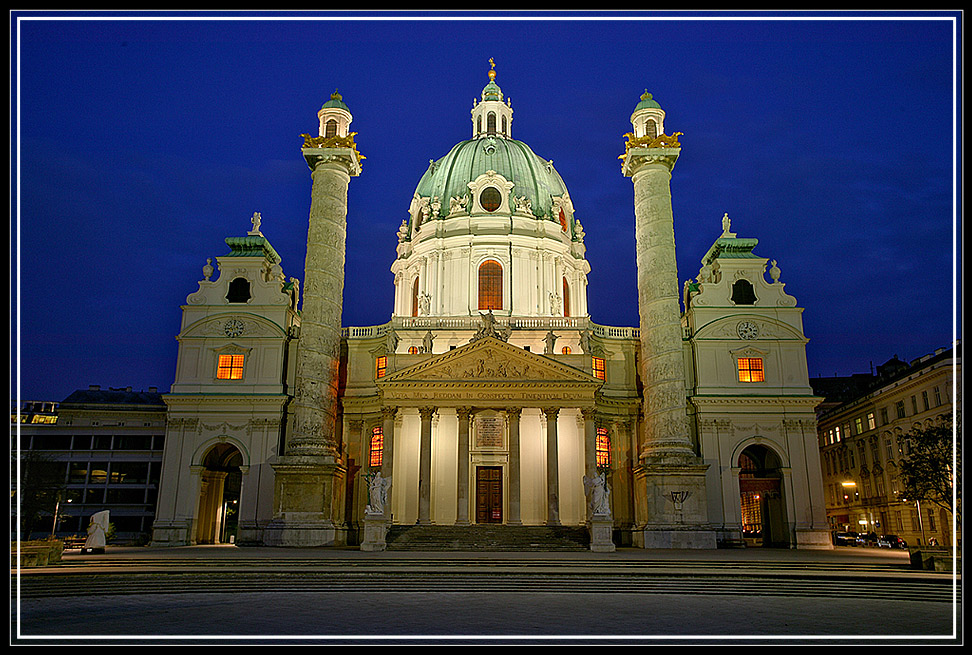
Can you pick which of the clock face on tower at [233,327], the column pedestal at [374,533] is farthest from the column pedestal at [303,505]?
the clock face on tower at [233,327]

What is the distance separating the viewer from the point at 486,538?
33.5 m

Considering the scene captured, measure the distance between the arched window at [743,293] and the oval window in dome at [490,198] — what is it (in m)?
18.7

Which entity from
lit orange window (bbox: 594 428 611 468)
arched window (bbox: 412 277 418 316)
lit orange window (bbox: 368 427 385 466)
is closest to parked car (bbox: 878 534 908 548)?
lit orange window (bbox: 594 428 611 468)

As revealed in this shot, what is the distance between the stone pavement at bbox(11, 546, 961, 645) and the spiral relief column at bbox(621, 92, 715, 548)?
403 inches

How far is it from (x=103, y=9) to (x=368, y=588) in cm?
1290

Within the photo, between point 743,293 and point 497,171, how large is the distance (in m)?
21.0

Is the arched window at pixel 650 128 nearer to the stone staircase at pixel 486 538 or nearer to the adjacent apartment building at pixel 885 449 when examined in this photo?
the stone staircase at pixel 486 538

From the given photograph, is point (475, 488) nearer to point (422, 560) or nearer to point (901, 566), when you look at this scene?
point (422, 560)

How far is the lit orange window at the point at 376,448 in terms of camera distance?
44250 millimetres

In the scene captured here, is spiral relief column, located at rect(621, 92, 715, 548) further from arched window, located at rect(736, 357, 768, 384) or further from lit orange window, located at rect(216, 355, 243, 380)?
lit orange window, located at rect(216, 355, 243, 380)

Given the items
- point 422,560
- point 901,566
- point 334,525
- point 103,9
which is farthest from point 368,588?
point 334,525

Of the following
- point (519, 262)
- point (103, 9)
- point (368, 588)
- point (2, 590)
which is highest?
point (519, 262)
